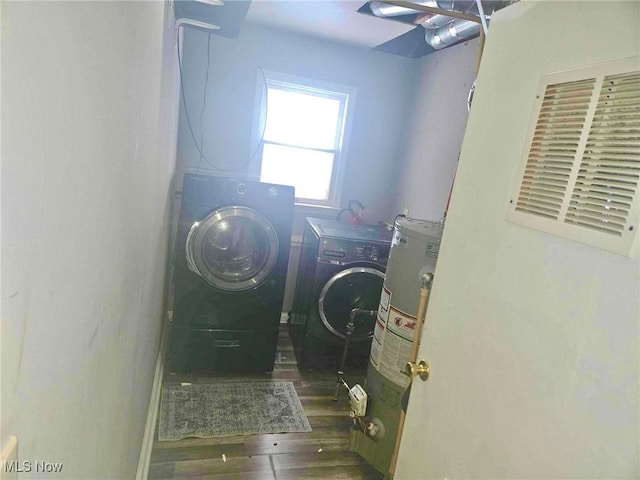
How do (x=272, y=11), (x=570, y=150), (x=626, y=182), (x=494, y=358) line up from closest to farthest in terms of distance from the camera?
(x=626, y=182), (x=570, y=150), (x=494, y=358), (x=272, y=11)

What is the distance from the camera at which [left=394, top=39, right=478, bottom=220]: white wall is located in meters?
2.64

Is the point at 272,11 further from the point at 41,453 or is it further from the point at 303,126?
the point at 41,453

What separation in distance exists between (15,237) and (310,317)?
→ 93.3 inches

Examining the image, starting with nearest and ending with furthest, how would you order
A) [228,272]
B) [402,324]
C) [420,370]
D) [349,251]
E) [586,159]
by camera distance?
[586,159], [420,370], [402,324], [228,272], [349,251]

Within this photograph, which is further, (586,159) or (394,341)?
(394,341)

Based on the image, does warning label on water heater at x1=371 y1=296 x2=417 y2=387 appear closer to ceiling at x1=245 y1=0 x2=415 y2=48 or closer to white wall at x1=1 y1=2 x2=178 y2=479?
white wall at x1=1 y1=2 x2=178 y2=479

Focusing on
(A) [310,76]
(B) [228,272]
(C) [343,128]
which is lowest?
(B) [228,272]

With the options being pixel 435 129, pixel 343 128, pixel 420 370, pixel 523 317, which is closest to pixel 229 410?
pixel 420 370

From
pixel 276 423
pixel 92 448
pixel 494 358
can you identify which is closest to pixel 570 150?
pixel 494 358

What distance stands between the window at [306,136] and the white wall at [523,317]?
2303 mm

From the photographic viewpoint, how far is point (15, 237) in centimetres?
36

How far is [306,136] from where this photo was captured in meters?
3.22

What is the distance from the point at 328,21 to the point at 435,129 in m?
1.08

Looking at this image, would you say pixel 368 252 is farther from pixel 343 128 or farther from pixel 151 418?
pixel 151 418
